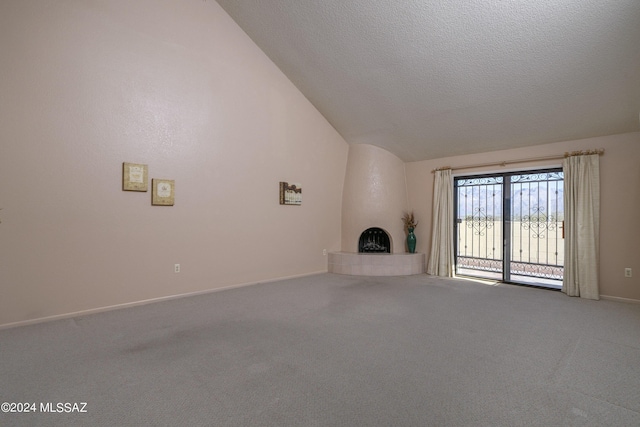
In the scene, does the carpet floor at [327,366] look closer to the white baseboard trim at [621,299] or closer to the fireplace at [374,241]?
the white baseboard trim at [621,299]

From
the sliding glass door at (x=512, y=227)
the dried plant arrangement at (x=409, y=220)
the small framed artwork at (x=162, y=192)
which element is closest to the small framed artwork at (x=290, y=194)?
the small framed artwork at (x=162, y=192)

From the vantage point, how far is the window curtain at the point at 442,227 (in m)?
5.66

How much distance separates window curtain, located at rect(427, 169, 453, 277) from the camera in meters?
5.66

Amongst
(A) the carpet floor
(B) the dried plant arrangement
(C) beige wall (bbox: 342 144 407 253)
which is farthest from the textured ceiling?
(A) the carpet floor

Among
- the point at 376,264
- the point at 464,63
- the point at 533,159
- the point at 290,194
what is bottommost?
the point at 376,264

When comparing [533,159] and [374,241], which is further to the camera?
[374,241]

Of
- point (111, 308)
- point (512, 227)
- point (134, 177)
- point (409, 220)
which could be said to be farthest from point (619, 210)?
point (111, 308)

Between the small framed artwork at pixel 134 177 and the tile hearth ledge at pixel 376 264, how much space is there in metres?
3.57

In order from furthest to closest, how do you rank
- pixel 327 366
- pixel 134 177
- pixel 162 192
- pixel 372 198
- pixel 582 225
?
pixel 372 198, pixel 582 225, pixel 162 192, pixel 134 177, pixel 327 366

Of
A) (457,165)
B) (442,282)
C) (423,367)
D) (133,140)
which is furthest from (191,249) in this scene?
(457,165)

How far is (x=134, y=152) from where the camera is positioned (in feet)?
12.0

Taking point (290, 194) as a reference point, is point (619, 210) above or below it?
below

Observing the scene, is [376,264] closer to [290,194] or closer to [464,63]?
[290,194]

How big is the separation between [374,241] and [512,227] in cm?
250
